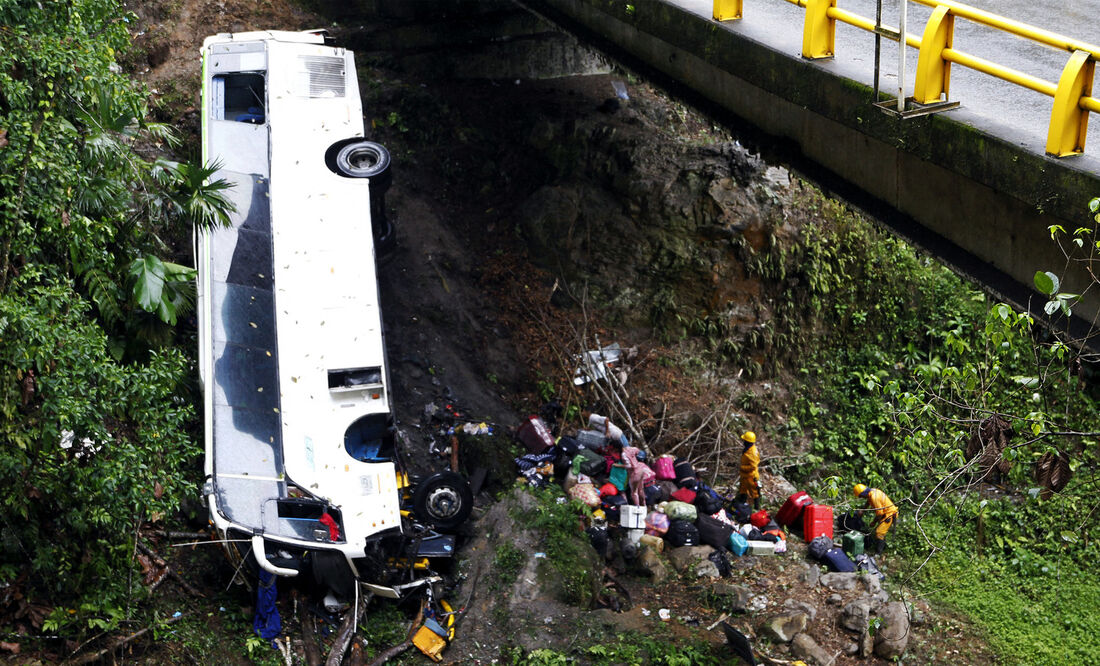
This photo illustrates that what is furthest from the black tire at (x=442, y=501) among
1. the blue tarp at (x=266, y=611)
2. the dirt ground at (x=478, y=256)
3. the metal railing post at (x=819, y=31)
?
the metal railing post at (x=819, y=31)

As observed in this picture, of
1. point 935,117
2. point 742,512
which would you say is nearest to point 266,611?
point 742,512

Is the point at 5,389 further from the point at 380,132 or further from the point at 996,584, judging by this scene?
the point at 996,584

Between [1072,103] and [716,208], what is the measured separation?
856 cm

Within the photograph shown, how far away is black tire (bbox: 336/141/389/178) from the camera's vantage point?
34.0ft

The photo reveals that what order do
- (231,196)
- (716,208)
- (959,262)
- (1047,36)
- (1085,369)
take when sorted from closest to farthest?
(1047,36) → (1085,369) → (959,262) → (231,196) → (716,208)

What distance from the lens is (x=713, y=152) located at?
1370cm

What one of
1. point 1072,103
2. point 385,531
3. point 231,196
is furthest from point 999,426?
point 231,196

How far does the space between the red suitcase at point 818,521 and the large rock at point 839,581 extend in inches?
28.4

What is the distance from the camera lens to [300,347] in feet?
29.3

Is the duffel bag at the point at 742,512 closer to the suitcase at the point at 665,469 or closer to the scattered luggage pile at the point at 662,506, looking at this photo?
the scattered luggage pile at the point at 662,506

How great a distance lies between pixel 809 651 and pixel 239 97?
8.83 m

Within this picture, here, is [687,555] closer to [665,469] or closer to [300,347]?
[665,469]

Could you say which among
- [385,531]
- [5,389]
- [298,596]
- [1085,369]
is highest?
[1085,369]

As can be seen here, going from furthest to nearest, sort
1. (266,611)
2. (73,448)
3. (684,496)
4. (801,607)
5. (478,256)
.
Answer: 1. (478,256)
2. (684,496)
3. (801,607)
4. (266,611)
5. (73,448)
